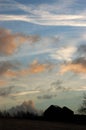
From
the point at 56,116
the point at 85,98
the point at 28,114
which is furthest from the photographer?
the point at 85,98

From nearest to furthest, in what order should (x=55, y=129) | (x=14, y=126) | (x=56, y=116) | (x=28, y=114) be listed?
(x=14, y=126) < (x=55, y=129) < (x=28, y=114) < (x=56, y=116)

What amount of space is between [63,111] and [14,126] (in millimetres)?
15258

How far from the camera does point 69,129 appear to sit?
14555 millimetres

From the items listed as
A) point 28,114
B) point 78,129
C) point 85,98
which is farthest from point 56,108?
point 85,98

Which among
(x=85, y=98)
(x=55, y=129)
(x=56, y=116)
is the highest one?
(x=85, y=98)

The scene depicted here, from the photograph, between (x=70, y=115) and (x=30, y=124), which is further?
(x=70, y=115)

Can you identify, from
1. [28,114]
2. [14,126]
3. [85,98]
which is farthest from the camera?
[85,98]

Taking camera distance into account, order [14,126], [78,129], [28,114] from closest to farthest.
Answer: [14,126] < [78,129] < [28,114]

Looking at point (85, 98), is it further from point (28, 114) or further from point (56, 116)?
point (28, 114)

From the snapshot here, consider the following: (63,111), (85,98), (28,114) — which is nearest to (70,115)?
(63,111)

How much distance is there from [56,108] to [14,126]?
56.5 feet

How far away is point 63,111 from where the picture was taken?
91.5ft

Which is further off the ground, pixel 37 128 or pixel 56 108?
pixel 56 108

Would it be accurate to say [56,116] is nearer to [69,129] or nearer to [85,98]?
[69,129]
